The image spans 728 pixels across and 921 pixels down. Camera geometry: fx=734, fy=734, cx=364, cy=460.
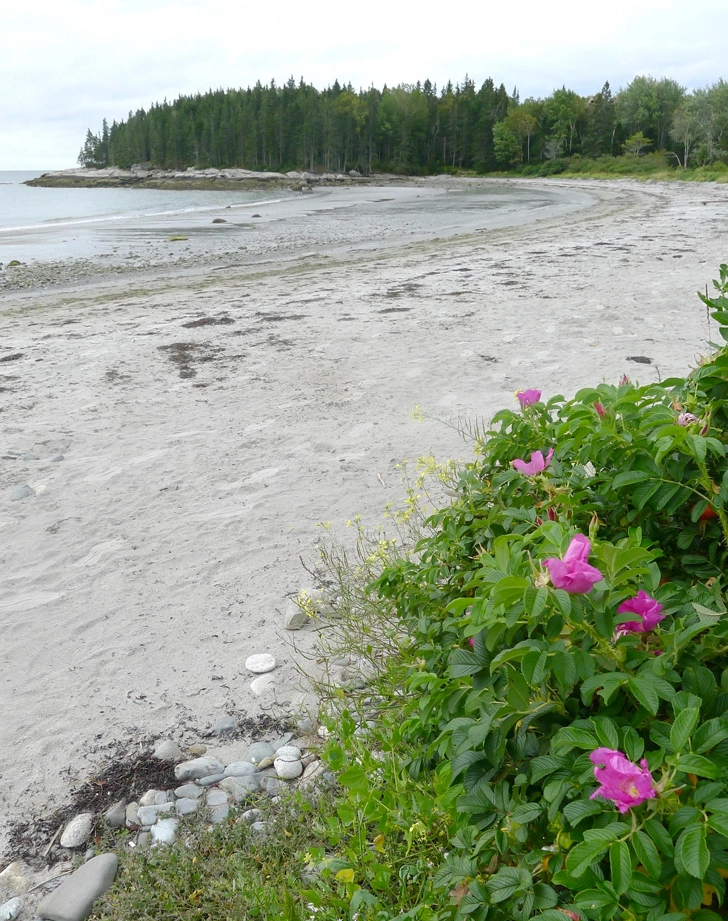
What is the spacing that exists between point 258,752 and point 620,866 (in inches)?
70.4

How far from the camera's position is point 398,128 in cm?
10300

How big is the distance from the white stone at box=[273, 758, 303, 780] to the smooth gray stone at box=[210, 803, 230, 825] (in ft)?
0.66

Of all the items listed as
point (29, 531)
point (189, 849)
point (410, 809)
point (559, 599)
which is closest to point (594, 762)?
point (559, 599)

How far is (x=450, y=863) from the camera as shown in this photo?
52.5 inches

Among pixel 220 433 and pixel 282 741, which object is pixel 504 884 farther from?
pixel 220 433

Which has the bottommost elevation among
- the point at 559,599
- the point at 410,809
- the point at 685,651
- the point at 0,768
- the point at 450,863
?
the point at 0,768

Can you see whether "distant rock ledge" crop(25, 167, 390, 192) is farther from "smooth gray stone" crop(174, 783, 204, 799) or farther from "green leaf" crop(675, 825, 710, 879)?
"green leaf" crop(675, 825, 710, 879)

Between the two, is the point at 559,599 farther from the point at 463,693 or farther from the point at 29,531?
the point at 29,531

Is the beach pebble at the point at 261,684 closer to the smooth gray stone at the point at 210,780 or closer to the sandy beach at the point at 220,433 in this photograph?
the sandy beach at the point at 220,433

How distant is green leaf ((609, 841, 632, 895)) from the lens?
940mm

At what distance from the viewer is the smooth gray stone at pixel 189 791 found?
2.37 meters

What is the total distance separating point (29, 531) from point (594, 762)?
3771 mm

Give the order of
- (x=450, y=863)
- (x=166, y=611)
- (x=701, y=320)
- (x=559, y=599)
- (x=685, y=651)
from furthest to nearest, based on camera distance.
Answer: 1. (x=701, y=320)
2. (x=166, y=611)
3. (x=450, y=863)
4. (x=685, y=651)
5. (x=559, y=599)

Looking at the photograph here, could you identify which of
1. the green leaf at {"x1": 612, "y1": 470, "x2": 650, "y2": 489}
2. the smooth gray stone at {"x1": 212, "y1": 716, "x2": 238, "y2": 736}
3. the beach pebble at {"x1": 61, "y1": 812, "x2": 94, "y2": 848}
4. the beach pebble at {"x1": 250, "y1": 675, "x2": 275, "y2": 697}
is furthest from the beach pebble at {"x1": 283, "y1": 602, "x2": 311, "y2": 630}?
the green leaf at {"x1": 612, "y1": 470, "x2": 650, "y2": 489}
